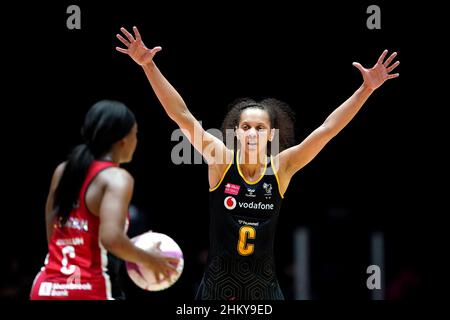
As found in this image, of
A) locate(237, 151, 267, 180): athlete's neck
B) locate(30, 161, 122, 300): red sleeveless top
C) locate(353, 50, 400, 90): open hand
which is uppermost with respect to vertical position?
locate(353, 50, 400, 90): open hand

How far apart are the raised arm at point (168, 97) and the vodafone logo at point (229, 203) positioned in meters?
0.24

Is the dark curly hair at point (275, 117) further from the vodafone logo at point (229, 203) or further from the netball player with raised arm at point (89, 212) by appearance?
the netball player with raised arm at point (89, 212)

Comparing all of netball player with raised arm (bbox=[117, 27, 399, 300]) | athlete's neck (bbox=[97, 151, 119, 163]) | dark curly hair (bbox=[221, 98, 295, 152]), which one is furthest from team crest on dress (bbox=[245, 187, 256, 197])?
athlete's neck (bbox=[97, 151, 119, 163])

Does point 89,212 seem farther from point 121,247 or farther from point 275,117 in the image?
point 275,117

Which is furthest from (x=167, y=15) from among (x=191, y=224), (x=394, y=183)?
(x=394, y=183)

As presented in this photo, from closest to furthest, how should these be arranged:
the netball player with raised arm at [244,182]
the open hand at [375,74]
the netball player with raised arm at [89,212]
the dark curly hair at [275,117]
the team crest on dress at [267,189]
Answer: the netball player with raised arm at [89,212] < the netball player with raised arm at [244,182] < the team crest on dress at [267,189] < the open hand at [375,74] < the dark curly hair at [275,117]

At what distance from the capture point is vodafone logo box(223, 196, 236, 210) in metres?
4.14

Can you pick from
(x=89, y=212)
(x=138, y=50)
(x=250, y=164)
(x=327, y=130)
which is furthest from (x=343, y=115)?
(x=89, y=212)

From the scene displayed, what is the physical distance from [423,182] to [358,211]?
2.48ft

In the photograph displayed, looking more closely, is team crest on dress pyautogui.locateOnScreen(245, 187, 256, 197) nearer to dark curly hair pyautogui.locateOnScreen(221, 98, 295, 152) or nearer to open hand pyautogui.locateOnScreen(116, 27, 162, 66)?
dark curly hair pyautogui.locateOnScreen(221, 98, 295, 152)

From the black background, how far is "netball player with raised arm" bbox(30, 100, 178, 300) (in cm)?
263

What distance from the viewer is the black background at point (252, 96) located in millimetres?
6023

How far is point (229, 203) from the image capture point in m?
4.15

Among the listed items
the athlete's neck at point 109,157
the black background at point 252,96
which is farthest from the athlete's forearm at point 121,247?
the black background at point 252,96
